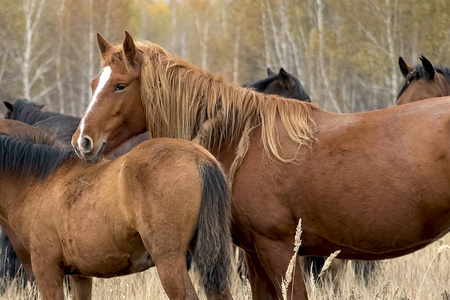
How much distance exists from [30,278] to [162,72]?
252 centimetres

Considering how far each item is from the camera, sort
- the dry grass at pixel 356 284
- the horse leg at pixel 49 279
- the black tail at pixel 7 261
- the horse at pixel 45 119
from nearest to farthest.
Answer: the horse leg at pixel 49 279 < the dry grass at pixel 356 284 < the black tail at pixel 7 261 < the horse at pixel 45 119

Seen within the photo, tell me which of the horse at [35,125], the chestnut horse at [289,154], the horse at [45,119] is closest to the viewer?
the chestnut horse at [289,154]

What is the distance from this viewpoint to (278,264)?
372 centimetres

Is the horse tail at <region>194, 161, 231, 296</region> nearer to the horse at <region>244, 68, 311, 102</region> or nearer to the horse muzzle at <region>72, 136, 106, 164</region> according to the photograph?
the horse muzzle at <region>72, 136, 106, 164</region>

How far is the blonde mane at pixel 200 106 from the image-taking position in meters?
4.08

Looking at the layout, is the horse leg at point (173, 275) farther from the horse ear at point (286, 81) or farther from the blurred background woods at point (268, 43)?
the blurred background woods at point (268, 43)

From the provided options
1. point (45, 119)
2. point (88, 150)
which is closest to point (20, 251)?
point (88, 150)

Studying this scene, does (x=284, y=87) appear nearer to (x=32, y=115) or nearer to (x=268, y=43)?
(x=32, y=115)

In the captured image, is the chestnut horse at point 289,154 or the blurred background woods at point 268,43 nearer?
A: the chestnut horse at point 289,154

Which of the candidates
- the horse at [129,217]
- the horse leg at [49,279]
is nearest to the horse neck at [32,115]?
the horse at [129,217]

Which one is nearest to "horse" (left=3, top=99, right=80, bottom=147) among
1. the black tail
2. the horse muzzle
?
the black tail

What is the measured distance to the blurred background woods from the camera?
64.2 feet

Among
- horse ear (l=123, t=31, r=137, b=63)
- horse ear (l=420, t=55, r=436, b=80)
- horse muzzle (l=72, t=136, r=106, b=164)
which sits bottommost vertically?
horse muzzle (l=72, t=136, r=106, b=164)

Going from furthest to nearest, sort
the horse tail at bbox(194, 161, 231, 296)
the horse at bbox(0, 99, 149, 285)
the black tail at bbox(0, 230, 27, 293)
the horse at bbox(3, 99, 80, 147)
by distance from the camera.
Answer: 1. the horse at bbox(3, 99, 80, 147)
2. the black tail at bbox(0, 230, 27, 293)
3. the horse at bbox(0, 99, 149, 285)
4. the horse tail at bbox(194, 161, 231, 296)
